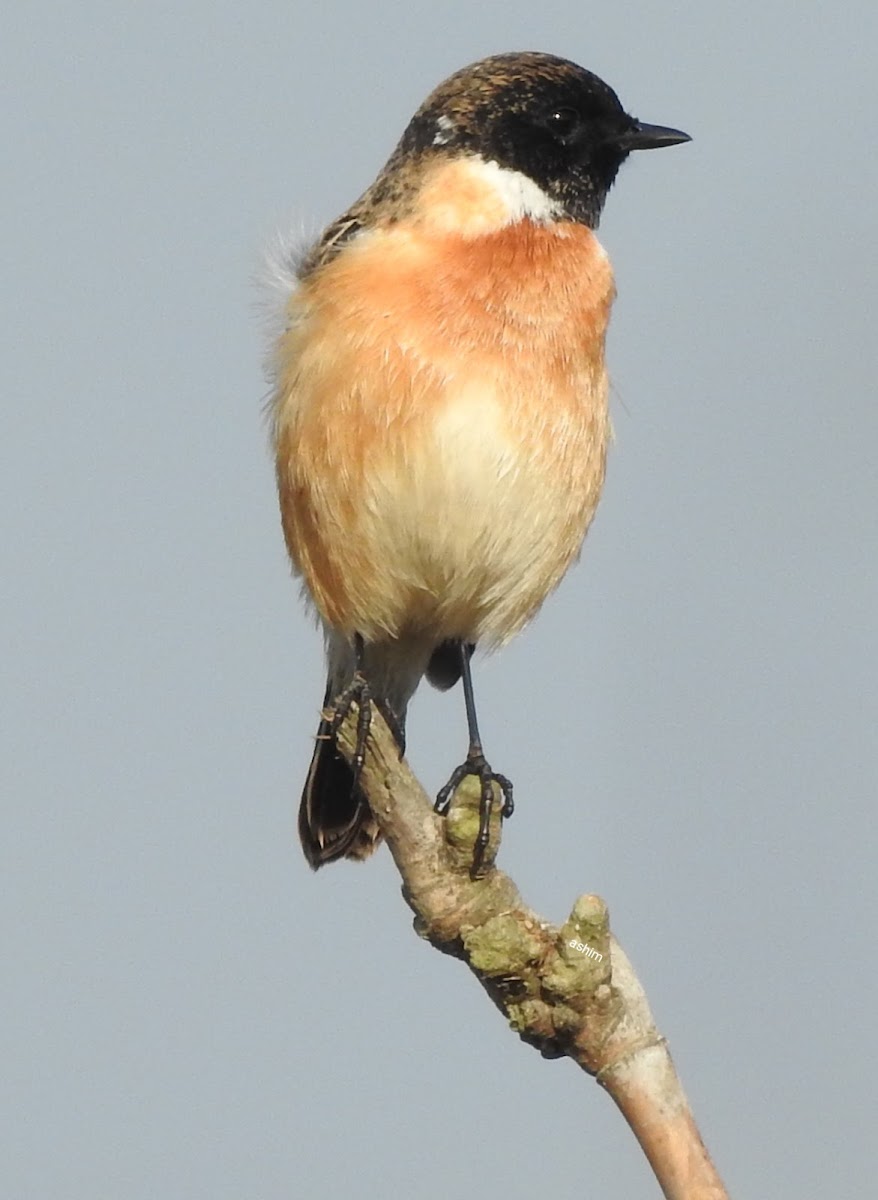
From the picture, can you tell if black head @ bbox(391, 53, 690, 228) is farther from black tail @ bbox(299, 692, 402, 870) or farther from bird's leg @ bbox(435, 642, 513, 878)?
black tail @ bbox(299, 692, 402, 870)

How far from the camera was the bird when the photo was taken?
16.5 ft

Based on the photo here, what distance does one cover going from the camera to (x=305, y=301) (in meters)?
5.39

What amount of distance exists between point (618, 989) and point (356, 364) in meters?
2.12

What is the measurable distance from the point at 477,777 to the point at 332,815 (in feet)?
4.87

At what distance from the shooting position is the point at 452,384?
5.00m

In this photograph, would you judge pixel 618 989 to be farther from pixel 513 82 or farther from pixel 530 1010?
pixel 513 82

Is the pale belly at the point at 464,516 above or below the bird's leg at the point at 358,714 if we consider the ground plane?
above

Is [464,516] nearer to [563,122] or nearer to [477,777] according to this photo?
[477,777]

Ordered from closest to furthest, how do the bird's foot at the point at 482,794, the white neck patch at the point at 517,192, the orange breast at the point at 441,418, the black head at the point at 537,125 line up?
the bird's foot at the point at 482,794 < the orange breast at the point at 441,418 < the white neck patch at the point at 517,192 < the black head at the point at 537,125

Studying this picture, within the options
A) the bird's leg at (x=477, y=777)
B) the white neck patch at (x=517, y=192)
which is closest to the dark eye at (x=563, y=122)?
the white neck patch at (x=517, y=192)

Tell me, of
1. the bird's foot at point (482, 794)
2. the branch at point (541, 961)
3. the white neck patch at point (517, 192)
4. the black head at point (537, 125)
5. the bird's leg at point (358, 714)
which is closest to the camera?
the branch at point (541, 961)

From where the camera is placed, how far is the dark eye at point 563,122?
5.79 meters

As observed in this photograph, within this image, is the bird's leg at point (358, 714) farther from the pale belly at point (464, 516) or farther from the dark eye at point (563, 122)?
the dark eye at point (563, 122)

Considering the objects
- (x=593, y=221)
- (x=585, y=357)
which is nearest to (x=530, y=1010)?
(x=585, y=357)
